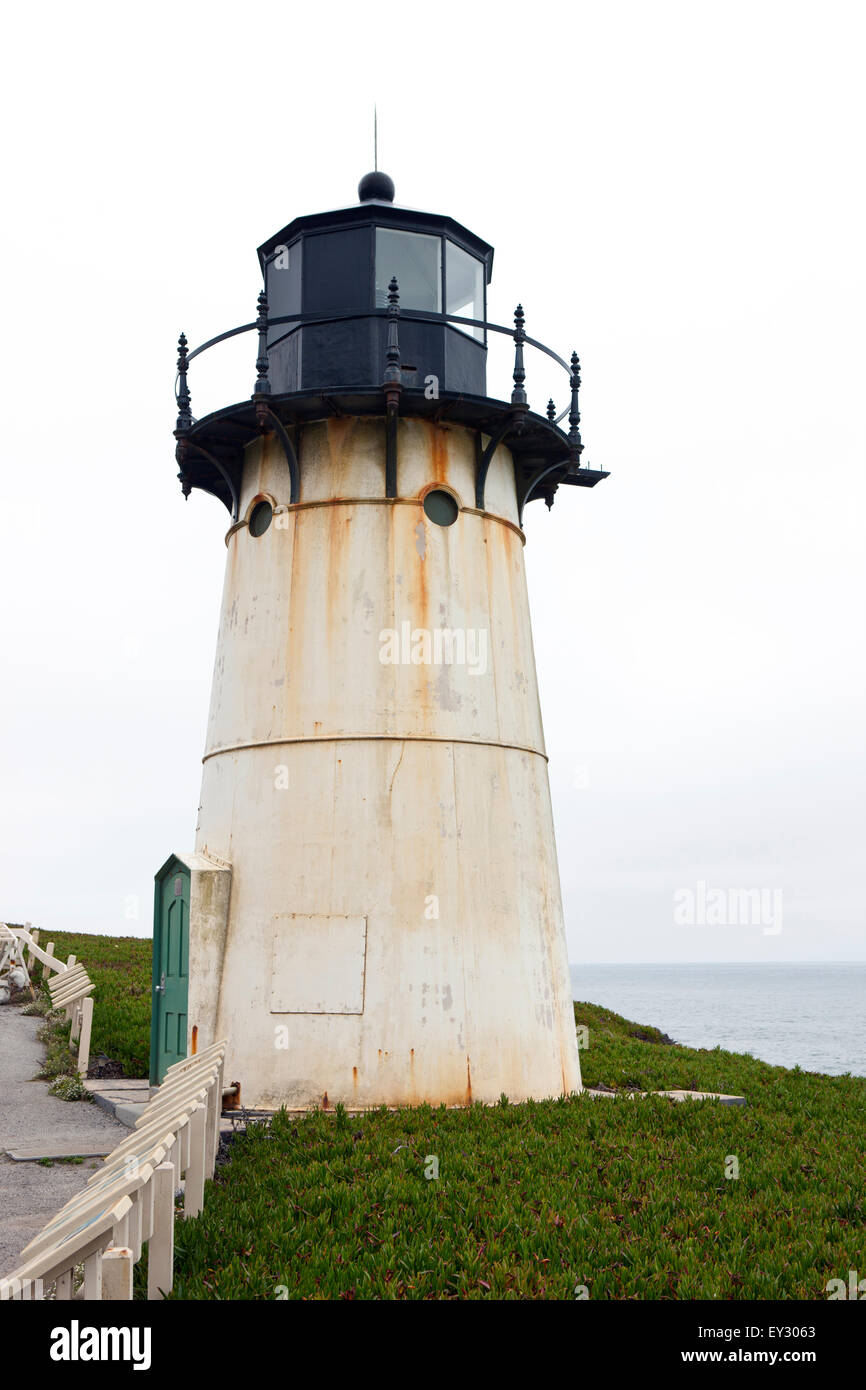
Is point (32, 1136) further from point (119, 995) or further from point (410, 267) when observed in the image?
point (410, 267)

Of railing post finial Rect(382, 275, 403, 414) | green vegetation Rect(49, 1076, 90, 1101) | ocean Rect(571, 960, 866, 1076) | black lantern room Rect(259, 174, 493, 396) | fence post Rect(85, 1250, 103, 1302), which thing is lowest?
ocean Rect(571, 960, 866, 1076)

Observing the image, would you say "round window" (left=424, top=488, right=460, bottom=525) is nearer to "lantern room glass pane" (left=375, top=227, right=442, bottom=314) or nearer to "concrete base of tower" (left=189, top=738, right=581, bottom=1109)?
"lantern room glass pane" (left=375, top=227, right=442, bottom=314)

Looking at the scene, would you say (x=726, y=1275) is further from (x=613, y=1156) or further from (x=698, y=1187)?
(x=613, y=1156)

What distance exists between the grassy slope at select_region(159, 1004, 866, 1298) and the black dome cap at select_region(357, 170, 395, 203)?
35.7 feet

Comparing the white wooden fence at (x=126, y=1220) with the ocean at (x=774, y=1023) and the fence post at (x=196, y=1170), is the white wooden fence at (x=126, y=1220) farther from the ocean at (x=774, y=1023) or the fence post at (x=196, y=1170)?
the ocean at (x=774, y=1023)

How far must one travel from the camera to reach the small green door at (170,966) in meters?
12.9

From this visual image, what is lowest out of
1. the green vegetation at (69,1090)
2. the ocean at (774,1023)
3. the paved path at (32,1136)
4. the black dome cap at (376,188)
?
the ocean at (774,1023)

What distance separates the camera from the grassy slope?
6207 millimetres

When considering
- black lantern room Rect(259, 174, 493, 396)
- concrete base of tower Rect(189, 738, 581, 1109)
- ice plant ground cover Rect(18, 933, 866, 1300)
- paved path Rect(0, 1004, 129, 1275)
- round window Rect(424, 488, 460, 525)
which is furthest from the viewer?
black lantern room Rect(259, 174, 493, 396)

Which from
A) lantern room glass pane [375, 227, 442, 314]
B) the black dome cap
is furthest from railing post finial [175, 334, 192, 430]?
the black dome cap

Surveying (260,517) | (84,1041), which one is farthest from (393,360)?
(84,1041)

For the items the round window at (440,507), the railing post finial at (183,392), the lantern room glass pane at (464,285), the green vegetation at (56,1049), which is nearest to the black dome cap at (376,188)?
the lantern room glass pane at (464,285)

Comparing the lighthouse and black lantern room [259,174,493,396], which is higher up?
black lantern room [259,174,493,396]

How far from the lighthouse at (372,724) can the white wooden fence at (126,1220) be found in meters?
4.14
